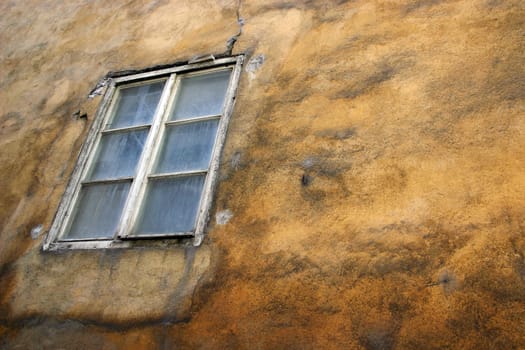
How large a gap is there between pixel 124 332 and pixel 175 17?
7.86 feet

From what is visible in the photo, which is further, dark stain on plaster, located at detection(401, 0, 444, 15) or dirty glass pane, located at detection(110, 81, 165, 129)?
dirty glass pane, located at detection(110, 81, 165, 129)

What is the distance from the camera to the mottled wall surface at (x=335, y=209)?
1.72 metres

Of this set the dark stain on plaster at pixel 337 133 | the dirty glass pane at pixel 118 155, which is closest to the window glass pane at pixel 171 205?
the dirty glass pane at pixel 118 155

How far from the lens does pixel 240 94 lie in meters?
2.70

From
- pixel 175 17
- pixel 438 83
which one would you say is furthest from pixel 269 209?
pixel 175 17

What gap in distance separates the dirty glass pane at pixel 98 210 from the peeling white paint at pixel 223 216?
65 centimetres

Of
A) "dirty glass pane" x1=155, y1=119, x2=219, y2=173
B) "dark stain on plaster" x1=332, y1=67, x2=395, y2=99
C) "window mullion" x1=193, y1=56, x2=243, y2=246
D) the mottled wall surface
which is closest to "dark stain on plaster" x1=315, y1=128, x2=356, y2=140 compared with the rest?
the mottled wall surface

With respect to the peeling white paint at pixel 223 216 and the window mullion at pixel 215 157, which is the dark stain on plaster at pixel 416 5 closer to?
the window mullion at pixel 215 157

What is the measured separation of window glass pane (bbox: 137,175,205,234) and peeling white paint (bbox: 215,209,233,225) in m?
0.16

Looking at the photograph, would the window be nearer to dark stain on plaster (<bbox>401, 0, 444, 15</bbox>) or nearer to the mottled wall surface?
the mottled wall surface

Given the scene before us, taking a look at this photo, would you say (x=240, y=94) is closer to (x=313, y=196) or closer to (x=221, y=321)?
(x=313, y=196)

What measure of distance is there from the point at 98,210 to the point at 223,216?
2.86 ft

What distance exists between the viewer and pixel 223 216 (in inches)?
87.7

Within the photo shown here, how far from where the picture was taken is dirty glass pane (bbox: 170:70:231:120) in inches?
111
